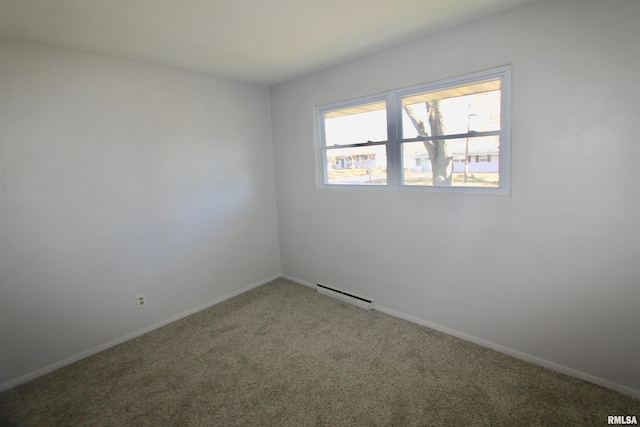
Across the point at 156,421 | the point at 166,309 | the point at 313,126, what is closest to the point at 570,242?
the point at 313,126

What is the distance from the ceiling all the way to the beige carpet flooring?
2454 mm

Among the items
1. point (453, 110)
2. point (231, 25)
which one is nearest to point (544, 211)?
point (453, 110)

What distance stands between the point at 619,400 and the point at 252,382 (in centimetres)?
233

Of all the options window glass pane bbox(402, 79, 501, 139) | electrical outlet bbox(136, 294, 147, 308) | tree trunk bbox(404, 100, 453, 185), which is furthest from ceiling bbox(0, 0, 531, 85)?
electrical outlet bbox(136, 294, 147, 308)

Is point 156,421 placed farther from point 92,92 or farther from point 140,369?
point 92,92

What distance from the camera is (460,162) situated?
2572mm

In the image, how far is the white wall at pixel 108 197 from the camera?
2.30 metres

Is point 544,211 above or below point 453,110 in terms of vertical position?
below

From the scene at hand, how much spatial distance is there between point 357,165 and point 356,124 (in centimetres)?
42

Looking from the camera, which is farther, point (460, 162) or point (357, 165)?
point (357, 165)

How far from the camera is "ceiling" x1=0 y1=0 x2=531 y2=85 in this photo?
191cm

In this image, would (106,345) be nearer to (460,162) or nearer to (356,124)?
(356,124)

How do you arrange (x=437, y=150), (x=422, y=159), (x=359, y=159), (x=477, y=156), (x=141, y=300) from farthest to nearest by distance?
(x=359, y=159) → (x=141, y=300) → (x=422, y=159) → (x=437, y=150) → (x=477, y=156)

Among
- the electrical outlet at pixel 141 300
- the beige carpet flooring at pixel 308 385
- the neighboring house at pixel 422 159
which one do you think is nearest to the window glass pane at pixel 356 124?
the neighboring house at pixel 422 159
